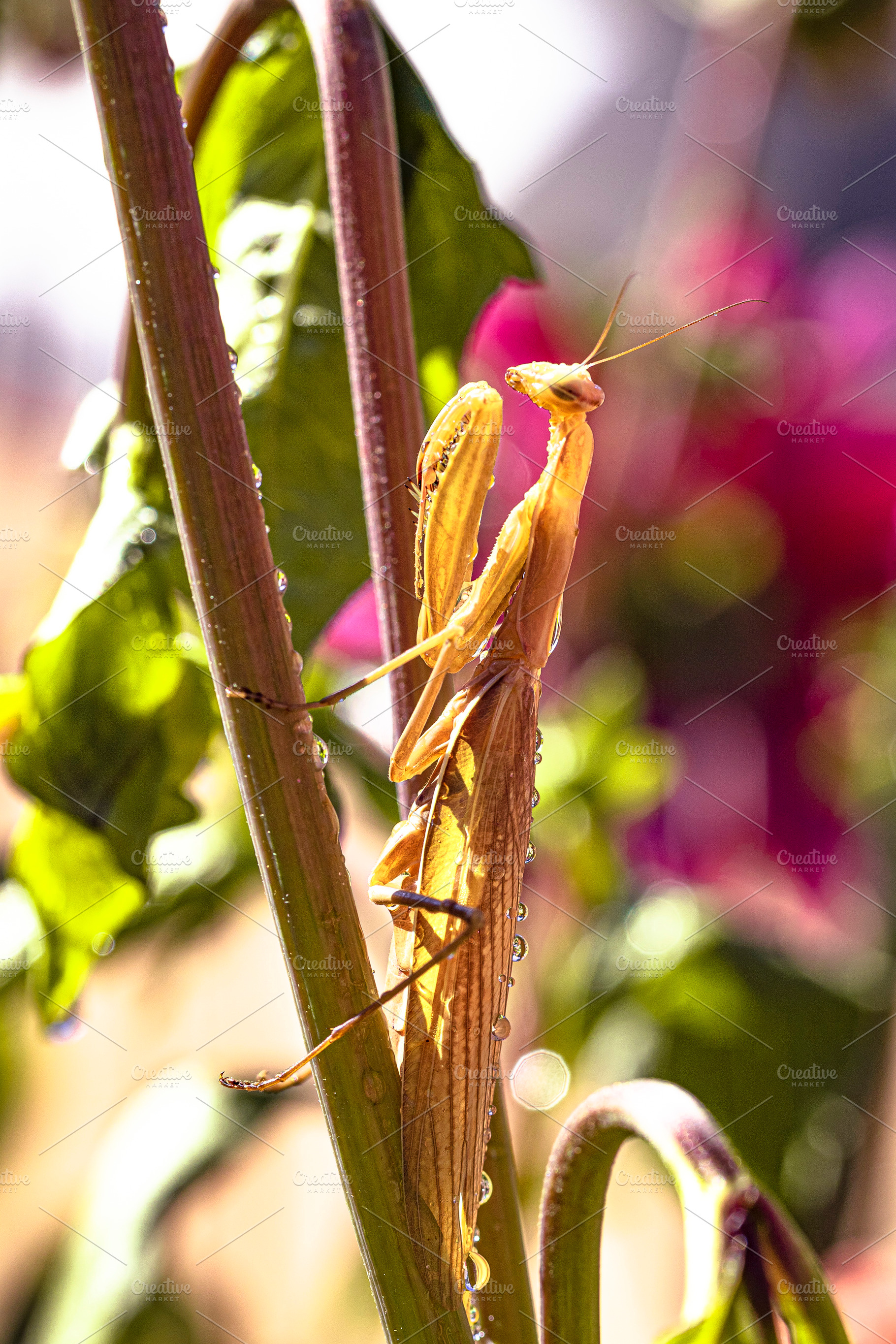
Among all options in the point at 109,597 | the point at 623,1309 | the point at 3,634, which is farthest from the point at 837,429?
the point at 3,634
